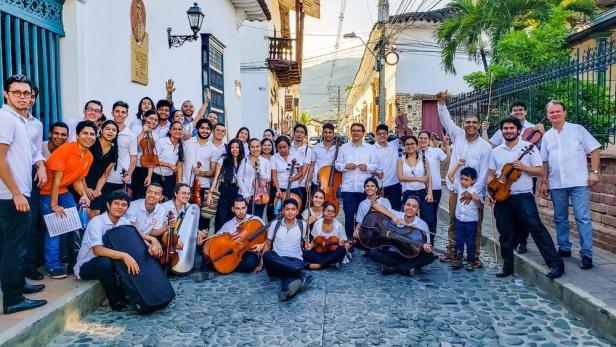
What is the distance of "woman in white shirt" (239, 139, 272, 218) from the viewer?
21.1ft

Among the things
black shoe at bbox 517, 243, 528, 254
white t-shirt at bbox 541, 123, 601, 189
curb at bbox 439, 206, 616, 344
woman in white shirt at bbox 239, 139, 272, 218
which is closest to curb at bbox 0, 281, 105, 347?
woman in white shirt at bbox 239, 139, 272, 218

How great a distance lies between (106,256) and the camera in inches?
181

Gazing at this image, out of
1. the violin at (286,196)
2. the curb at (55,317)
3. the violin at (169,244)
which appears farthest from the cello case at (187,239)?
the violin at (286,196)

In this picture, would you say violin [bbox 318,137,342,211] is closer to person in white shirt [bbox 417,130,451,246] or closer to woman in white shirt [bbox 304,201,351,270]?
woman in white shirt [bbox 304,201,351,270]

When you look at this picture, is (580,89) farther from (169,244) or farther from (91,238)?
(91,238)

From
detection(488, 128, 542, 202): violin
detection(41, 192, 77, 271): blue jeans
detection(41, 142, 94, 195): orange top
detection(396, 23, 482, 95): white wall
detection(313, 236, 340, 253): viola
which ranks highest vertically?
detection(396, 23, 482, 95): white wall

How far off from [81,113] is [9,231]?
2.41 meters

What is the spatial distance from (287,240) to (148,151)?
1936mm

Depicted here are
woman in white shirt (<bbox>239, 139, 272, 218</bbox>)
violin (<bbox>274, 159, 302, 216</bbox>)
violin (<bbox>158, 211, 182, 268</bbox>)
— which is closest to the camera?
violin (<bbox>158, 211, 182, 268</bbox>)

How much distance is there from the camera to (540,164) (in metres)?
5.30

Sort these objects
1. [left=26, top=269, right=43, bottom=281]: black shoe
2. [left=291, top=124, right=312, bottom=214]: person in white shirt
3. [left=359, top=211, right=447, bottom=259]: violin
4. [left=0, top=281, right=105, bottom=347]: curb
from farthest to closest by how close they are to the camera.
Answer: [left=291, top=124, right=312, bottom=214]: person in white shirt < [left=359, top=211, right=447, bottom=259]: violin < [left=26, top=269, right=43, bottom=281]: black shoe < [left=0, top=281, right=105, bottom=347]: curb

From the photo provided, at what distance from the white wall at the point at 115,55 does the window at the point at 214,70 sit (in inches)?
12.8

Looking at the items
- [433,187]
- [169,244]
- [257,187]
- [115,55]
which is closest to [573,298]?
[433,187]

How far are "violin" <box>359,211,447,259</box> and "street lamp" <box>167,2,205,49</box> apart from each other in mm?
4666
